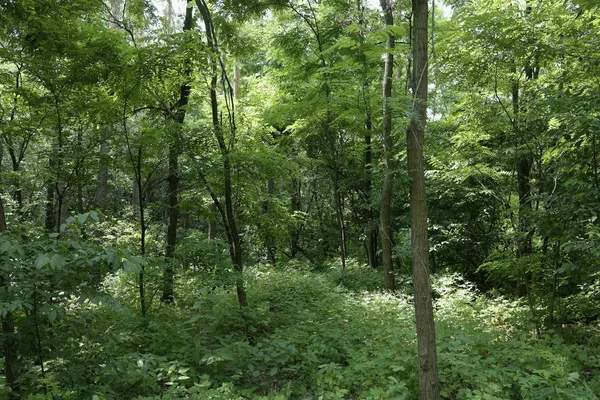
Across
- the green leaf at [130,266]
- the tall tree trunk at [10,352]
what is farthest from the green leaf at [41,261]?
the tall tree trunk at [10,352]

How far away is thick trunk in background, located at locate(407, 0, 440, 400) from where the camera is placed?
369 centimetres

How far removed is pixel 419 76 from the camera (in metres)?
3.82

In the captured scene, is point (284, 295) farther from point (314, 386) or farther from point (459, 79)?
point (459, 79)

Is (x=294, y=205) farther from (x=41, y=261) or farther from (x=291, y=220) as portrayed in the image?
(x=41, y=261)

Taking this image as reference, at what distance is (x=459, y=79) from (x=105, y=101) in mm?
6591

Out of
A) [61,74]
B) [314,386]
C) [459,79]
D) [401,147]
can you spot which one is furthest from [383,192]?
[61,74]

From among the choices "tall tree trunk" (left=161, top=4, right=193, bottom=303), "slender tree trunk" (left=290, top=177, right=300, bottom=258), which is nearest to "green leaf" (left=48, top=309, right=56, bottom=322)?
"tall tree trunk" (left=161, top=4, right=193, bottom=303)

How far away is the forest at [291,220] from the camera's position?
3.77 metres

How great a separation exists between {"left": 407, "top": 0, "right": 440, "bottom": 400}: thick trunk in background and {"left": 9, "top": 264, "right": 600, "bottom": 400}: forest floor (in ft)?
1.57

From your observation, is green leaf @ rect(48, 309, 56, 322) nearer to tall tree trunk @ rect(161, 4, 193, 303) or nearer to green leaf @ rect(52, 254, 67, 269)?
green leaf @ rect(52, 254, 67, 269)

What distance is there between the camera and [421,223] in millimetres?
3756

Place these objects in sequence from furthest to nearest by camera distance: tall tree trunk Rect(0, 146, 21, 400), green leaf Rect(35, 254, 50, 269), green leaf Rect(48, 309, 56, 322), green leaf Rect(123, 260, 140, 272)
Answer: tall tree trunk Rect(0, 146, 21, 400)
green leaf Rect(48, 309, 56, 322)
green leaf Rect(123, 260, 140, 272)
green leaf Rect(35, 254, 50, 269)

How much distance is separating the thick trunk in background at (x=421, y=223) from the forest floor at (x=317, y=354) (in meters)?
0.48

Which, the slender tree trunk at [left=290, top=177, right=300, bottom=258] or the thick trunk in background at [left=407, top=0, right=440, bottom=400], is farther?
the slender tree trunk at [left=290, top=177, right=300, bottom=258]
